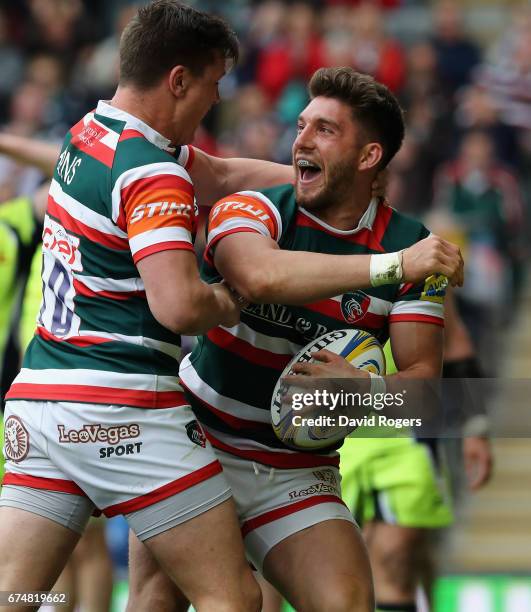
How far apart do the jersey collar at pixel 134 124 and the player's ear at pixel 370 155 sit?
2.35ft

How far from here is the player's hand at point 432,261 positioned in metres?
3.22

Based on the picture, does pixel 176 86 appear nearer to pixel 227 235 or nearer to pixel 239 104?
pixel 227 235

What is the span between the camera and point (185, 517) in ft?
10.6

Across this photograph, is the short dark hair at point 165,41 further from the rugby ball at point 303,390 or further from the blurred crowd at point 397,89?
the blurred crowd at point 397,89

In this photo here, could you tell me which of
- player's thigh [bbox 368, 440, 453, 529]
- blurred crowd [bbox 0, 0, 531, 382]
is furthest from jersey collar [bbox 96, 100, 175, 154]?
blurred crowd [bbox 0, 0, 531, 382]

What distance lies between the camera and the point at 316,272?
3.29 m

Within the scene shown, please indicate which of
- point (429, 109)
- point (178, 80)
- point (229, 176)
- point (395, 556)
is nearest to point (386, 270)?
point (178, 80)

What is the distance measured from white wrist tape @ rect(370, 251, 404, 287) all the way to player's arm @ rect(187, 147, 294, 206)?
39.5 inches

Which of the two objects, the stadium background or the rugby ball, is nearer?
the rugby ball

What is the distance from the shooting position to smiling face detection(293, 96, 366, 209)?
378 cm

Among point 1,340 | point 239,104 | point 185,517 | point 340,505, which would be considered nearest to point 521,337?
point 239,104

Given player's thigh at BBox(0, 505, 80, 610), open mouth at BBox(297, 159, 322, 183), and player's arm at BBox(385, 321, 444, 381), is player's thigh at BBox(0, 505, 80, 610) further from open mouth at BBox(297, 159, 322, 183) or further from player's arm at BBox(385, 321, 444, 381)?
open mouth at BBox(297, 159, 322, 183)

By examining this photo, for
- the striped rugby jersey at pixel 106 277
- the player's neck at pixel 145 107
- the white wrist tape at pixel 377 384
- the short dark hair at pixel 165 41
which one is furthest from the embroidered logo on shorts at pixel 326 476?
the short dark hair at pixel 165 41

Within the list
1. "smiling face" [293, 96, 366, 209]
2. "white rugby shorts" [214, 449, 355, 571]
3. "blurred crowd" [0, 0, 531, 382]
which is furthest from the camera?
"blurred crowd" [0, 0, 531, 382]
